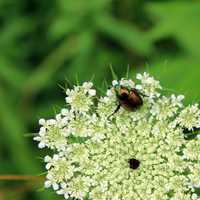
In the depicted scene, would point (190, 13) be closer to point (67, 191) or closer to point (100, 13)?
point (100, 13)

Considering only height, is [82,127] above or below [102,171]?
above

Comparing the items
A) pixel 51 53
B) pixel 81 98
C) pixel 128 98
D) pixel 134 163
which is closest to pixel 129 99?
pixel 128 98

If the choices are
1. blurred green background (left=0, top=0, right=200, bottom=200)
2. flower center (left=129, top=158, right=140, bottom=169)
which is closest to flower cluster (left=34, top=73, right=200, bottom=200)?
flower center (left=129, top=158, right=140, bottom=169)

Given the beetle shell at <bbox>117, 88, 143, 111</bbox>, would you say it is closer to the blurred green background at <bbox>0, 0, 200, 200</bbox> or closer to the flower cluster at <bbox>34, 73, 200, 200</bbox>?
the flower cluster at <bbox>34, 73, 200, 200</bbox>

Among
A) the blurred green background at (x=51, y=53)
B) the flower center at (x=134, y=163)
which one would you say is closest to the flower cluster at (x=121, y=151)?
the flower center at (x=134, y=163)

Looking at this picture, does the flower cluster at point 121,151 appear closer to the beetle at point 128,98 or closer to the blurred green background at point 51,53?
the beetle at point 128,98

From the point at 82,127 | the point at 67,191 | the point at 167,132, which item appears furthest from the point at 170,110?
the point at 67,191

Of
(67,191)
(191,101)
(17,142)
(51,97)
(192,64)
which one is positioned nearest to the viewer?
(67,191)
